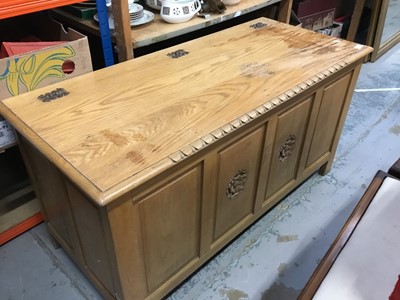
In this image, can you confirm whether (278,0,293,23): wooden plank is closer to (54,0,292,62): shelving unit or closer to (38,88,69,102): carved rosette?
(54,0,292,62): shelving unit

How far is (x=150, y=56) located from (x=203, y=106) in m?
0.40

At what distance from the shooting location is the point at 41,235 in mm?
1546

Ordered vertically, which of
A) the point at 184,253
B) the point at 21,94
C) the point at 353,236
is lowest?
the point at 184,253

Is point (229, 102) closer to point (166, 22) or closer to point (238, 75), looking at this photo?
point (238, 75)

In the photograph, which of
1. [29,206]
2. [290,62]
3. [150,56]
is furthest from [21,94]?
[290,62]

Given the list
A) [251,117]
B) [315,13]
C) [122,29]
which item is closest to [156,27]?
[122,29]

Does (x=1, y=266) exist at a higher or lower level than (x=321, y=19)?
lower

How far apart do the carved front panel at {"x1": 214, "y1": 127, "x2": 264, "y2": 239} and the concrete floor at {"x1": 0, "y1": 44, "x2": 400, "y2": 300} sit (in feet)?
0.59

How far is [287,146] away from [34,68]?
3.01 ft

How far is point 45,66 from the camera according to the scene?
120cm

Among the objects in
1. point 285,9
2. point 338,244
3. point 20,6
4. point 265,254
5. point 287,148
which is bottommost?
point 265,254

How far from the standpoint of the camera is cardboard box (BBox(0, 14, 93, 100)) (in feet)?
3.73

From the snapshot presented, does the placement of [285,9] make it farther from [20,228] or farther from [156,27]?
[20,228]

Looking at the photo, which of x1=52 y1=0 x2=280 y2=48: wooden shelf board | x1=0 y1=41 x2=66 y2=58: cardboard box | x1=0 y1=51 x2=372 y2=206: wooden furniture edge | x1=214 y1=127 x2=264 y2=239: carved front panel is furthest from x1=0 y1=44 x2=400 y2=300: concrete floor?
x1=52 y1=0 x2=280 y2=48: wooden shelf board
